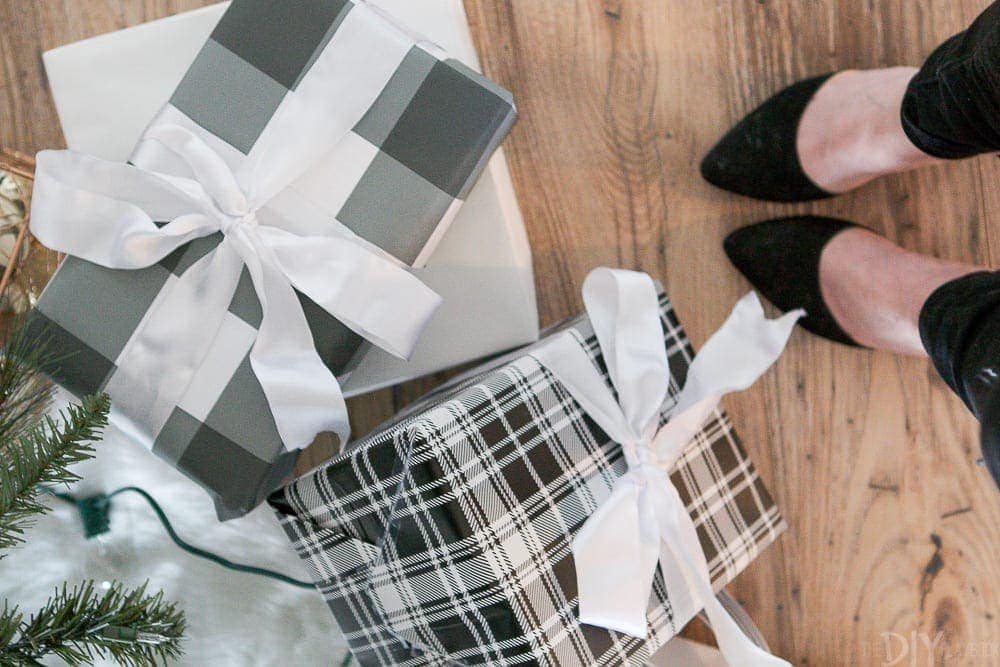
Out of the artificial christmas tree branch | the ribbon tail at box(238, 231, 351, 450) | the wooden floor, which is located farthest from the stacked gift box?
the wooden floor

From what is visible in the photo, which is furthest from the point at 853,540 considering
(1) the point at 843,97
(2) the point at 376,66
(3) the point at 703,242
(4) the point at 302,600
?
(2) the point at 376,66

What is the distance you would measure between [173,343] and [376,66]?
0.29 metres

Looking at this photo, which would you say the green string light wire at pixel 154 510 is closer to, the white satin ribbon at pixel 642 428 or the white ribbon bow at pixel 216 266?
the white ribbon bow at pixel 216 266

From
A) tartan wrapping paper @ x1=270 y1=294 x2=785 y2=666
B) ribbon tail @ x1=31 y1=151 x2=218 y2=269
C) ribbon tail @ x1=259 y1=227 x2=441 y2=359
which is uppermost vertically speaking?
ribbon tail @ x1=31 y1=151 x2=218 y2=269

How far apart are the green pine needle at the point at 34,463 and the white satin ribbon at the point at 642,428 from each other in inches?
13.9

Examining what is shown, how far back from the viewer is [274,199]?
678mm

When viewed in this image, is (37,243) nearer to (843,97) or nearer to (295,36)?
(295,36)

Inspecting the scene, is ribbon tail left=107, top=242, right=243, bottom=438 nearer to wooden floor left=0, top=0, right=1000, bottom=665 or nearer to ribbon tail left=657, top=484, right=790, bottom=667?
wooden floor left=0, top=0, right=1000, bottom=665

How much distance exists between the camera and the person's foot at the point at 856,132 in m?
0.86

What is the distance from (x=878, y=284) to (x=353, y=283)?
601 millimetres

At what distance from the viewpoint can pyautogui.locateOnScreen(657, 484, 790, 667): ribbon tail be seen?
2.23 feet

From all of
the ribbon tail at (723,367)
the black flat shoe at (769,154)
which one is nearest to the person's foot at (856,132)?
the black flat shoe at (769,154)

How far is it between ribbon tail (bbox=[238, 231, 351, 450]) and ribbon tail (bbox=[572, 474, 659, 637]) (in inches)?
9.7

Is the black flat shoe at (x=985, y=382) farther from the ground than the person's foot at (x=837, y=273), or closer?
closer
